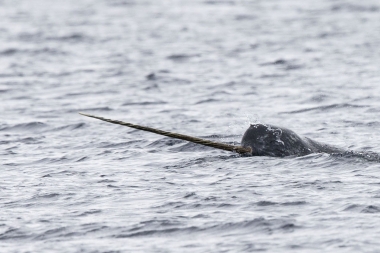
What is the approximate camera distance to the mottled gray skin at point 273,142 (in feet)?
51.5

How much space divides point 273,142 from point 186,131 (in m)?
4.32

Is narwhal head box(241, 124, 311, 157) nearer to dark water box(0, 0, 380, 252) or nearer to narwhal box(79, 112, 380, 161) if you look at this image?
narwhal box(79, 112, 380, 161)

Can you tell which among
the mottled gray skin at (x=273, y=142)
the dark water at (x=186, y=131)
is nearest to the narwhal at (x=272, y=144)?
the mottled gray skin at (x=273, y=142)

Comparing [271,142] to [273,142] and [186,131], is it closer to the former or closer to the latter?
[273,142]

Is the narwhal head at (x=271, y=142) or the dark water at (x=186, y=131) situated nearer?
the dark water at (x=186, y=131)

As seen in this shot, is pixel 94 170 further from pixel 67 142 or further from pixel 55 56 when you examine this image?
pixel 55 56

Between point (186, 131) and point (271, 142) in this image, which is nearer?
point (271, 142)

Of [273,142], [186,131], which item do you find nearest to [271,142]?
[273,142]

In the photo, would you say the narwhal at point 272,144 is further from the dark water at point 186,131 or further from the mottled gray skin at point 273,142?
the dark water at point 186,131

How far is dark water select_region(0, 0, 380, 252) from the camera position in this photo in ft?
39.4

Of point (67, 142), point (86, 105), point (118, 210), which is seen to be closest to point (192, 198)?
point (118, 210)

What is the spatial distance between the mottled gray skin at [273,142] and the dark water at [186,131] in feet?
1.10

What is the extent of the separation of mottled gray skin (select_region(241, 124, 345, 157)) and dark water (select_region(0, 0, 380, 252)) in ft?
1.10

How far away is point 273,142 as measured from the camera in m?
15.7
